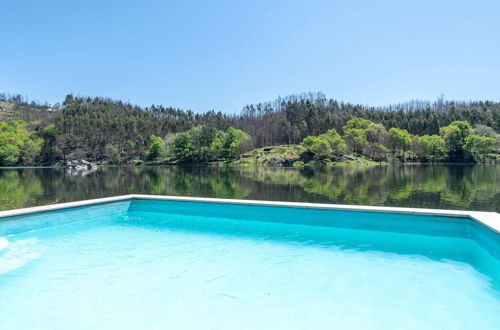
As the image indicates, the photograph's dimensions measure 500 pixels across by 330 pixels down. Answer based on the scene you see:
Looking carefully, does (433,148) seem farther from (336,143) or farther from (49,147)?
(49,147)

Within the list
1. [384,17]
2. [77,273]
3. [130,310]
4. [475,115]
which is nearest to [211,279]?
[130,310]

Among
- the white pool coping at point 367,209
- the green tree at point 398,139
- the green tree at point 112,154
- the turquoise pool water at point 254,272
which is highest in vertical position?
the green tree at point 398,139

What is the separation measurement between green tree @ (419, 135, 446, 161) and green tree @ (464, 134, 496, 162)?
13.6 feet

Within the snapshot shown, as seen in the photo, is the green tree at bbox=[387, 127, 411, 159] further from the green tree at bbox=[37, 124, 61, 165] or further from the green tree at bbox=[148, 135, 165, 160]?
the green tree at bbox=[37, 124, 61, 165]

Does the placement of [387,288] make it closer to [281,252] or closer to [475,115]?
[281,252]

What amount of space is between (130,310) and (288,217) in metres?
4.74

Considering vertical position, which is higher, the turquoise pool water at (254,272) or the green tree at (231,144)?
the green tree at (231,144)

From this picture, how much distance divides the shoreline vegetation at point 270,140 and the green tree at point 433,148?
18cm

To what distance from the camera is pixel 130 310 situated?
358cm

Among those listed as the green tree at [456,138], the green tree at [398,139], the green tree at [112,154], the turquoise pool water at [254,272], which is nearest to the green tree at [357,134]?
the green tree at [398,139]

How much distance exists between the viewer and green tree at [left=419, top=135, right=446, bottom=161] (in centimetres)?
5966

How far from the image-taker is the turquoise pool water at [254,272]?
343 centimetres

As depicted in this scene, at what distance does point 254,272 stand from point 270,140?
79.3m

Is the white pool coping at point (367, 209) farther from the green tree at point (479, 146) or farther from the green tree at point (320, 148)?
the green tree at point (479, 146)
